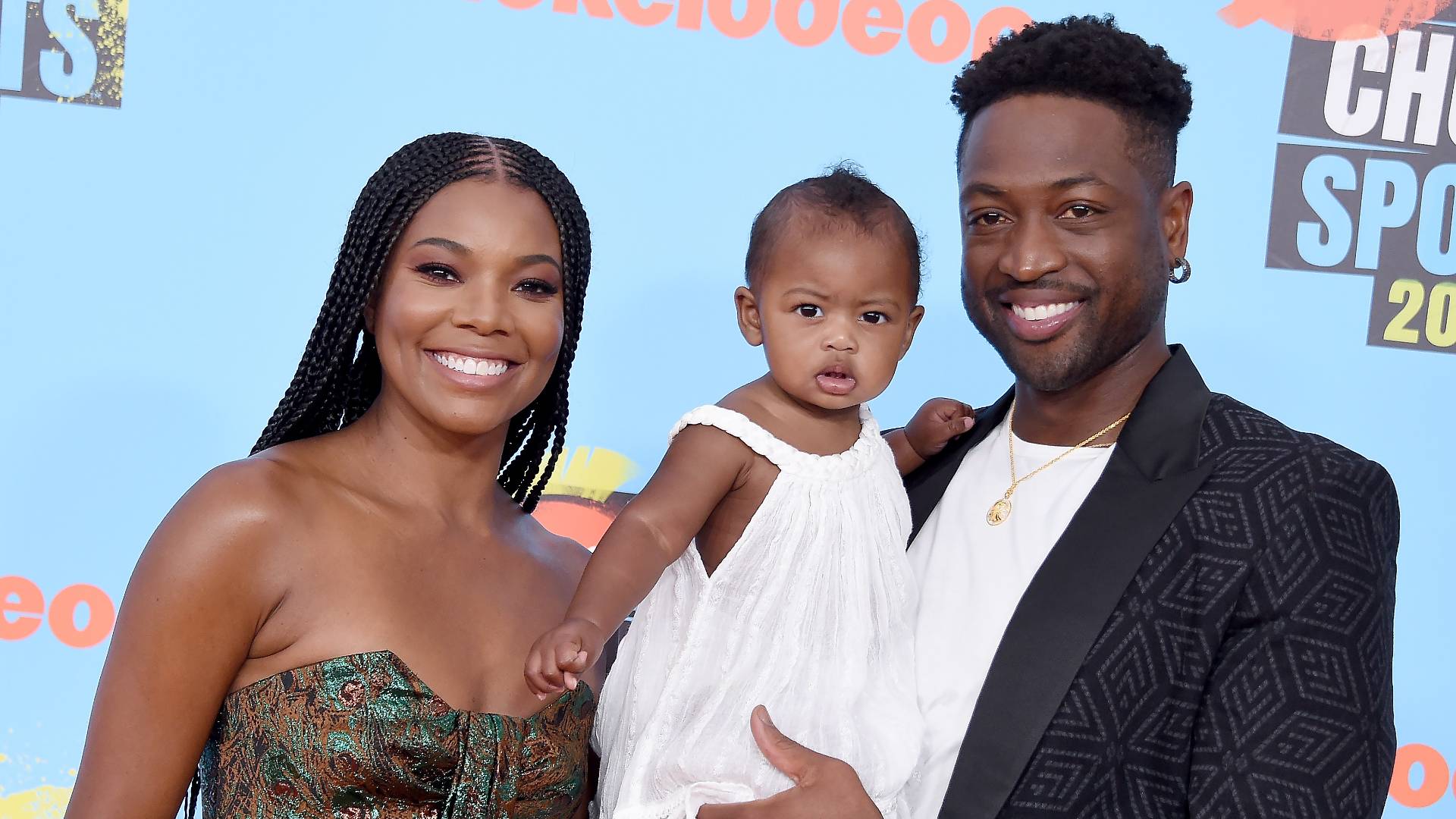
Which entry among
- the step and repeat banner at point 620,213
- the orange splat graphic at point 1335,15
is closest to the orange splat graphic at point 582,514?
the step and repeat banner at point 620,213

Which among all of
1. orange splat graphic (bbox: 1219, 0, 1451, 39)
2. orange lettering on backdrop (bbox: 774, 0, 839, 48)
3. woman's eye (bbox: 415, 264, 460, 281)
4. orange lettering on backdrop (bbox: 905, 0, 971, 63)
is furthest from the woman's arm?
orange splat graphic (bbox: 1219, 0, 1451, 39)

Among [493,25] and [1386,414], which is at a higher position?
[493,25]

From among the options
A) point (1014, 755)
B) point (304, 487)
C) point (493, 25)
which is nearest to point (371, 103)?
point (493, 25)

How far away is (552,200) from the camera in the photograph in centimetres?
214

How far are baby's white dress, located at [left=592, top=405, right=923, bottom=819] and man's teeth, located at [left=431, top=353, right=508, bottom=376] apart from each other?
0.32 metres

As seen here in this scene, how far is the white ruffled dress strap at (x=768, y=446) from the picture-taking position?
2096 millimetres

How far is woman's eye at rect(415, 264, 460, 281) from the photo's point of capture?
6.72 feet

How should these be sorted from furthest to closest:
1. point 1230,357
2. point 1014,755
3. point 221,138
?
point 1230,357 < point 221,138 < point 1014,755

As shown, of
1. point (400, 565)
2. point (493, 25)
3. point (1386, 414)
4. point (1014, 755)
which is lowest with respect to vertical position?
point (1014, 755)

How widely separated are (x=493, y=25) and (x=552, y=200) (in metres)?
1.31

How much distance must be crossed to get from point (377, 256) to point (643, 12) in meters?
1.51

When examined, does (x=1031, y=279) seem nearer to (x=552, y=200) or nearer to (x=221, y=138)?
(x=552, y=200)

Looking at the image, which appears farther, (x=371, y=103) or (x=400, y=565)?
(x=371, y=103)

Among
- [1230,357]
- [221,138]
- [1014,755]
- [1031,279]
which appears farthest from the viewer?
[1230,357]
